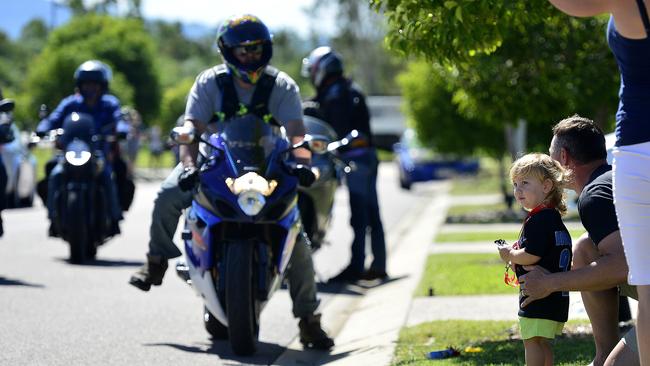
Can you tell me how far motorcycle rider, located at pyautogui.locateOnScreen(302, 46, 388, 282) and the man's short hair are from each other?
6.01 m

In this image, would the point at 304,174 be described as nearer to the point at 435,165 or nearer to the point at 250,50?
the point at 250,50

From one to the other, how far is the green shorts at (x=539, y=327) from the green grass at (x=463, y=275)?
435cm

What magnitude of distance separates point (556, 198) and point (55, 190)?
310 inches

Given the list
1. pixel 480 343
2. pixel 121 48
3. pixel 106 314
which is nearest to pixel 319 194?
pixel 106 314

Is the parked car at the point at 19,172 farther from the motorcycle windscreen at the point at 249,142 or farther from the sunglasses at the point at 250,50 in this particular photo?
the motorcycle windscreen at the point at 249,142

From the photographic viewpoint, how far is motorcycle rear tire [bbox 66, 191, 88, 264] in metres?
12.7

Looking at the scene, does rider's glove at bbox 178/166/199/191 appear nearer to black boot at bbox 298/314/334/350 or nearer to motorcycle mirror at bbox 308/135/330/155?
motorcycle mirror at bbox 308/135/330/155

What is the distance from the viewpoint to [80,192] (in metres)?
12.7

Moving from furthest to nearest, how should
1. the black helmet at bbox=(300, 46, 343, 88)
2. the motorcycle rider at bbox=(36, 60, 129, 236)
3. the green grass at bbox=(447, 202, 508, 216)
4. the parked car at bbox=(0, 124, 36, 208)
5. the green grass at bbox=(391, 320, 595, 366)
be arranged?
the green grass at bbox=(447, 202, 508, 216) → the parked car at bbox=(0, 124, 36, 208) → the motorcycle rider at bbox=(36, 60, 129, 236) → the black helmet at bbox=(300, 46, 343, 88) → the green grass at bbox=(391, 320, 595, 366)

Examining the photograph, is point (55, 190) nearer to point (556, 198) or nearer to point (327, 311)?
point (327, 311)

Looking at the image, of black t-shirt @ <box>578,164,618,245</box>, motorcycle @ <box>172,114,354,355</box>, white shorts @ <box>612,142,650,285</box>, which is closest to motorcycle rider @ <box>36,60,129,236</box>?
motorcycle @ <box>172,114,354,355</box>

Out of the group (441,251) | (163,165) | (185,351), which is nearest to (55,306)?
(185,351)

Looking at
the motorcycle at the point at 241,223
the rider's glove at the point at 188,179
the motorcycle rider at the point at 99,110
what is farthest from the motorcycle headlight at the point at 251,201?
the motorcycle rider at the point at 99,110

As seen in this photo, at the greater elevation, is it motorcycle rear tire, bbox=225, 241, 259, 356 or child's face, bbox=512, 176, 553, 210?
child's face, bbox=512, 176, 553, 210
